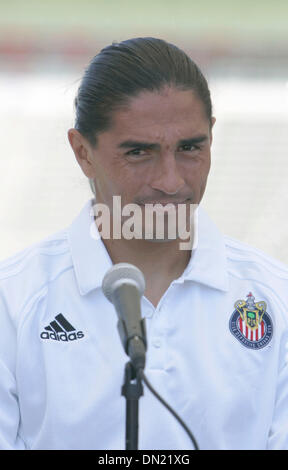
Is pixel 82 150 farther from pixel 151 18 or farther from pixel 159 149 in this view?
pixel 151 18

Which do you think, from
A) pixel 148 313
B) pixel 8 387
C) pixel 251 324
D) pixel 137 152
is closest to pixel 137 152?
pixel 137 152

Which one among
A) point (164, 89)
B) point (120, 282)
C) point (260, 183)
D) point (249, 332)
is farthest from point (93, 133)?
point (260, 183)

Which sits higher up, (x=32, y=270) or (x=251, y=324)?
(x=32, y=270)

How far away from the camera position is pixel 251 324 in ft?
6.07

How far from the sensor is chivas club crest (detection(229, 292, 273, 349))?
6.02ft

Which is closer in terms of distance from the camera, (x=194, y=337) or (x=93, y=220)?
(x=194, y=337)

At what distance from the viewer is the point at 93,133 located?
74.9 inches

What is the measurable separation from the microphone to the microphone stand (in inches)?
0.9

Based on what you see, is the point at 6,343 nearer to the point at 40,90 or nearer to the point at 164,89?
the point at 164,89

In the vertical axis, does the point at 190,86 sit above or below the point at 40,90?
below

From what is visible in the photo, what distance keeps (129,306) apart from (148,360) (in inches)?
21.7

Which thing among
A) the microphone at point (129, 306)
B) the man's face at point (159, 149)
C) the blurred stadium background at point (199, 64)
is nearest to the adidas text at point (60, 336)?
the man's face at point (159, 149)
